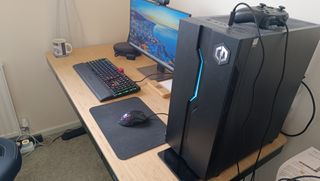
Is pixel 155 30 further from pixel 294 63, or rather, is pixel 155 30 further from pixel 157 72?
pixel 294 63

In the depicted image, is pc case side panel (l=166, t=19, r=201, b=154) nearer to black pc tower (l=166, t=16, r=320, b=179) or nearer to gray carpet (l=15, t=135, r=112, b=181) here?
black pc tower (l=166, t=16, r=320, b=179)

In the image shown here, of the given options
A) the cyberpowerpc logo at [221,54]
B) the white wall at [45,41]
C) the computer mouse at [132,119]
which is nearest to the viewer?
the cyberpowerpc logo at [221,54]

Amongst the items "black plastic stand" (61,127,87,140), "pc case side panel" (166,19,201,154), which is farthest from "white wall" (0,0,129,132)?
"pc case side panel" (166,19,201,154)

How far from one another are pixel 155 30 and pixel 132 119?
1.83 feet

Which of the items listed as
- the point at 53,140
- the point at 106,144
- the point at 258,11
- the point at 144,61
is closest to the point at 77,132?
the point at 53,140

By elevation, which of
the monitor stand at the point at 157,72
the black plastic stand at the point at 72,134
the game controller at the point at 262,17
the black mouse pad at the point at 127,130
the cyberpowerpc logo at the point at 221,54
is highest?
the game controller at the point at 262,17

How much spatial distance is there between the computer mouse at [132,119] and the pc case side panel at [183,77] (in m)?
0.19

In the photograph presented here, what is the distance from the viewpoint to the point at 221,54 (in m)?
0.53

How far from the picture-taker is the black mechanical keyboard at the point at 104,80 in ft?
3.72

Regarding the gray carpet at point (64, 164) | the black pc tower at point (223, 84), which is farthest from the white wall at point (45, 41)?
the black pc tower at point (223, 84)

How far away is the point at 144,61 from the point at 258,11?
101cm

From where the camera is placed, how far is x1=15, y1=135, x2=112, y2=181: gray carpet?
1582 mm

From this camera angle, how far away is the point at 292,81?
779 millimetres

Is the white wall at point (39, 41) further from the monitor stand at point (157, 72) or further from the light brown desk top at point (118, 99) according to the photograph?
the monitor stand at point (157, 72)
